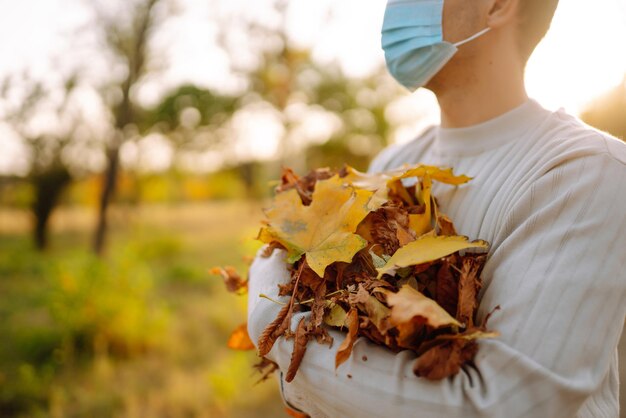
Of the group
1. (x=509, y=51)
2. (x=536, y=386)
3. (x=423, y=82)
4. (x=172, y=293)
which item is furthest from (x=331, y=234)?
(x=172, y=293)

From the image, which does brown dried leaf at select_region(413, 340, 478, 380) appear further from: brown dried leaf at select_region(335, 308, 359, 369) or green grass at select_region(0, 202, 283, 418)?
green grass at select_region(0, 202, 283, 418)

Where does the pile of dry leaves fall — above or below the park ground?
above

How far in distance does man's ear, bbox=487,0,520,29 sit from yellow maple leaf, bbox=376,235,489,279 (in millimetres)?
675

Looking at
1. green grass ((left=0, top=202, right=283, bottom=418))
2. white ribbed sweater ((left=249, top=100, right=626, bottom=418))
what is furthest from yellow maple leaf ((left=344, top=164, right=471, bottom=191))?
green grass ((left=0, top=202, right=283, bottom=418))

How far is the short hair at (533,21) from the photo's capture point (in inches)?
53.6

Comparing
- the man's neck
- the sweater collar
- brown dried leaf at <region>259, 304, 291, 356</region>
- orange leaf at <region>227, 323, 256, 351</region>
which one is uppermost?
the man's neck

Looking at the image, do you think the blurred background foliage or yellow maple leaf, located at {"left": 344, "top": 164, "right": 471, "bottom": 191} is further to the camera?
the blurred background foliage

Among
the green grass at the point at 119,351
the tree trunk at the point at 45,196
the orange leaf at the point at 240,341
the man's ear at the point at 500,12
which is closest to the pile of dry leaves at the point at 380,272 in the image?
the orange leaf at the point at 240,341

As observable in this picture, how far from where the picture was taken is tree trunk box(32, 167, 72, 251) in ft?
29.4

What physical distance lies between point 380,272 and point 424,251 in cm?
10

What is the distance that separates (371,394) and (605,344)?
1.45ft

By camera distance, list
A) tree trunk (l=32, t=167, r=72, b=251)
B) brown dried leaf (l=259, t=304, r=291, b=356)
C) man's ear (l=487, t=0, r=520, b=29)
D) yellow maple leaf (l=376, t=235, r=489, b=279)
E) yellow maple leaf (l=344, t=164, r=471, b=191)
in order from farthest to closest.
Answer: tree trunk (l=32, t=167, r=72, b=251) < man's ear (l=487, t=0, r=520, b=29) < yellow maple leaf (l=344, t=164, r=471, b=191) < brown dried leaf (l=259, t=304, r=291, b=356) < yellow maple leaf (l=376, t=235, r=489, b=279)

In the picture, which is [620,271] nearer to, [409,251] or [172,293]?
[409,251]

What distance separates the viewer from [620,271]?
3.00 ft
